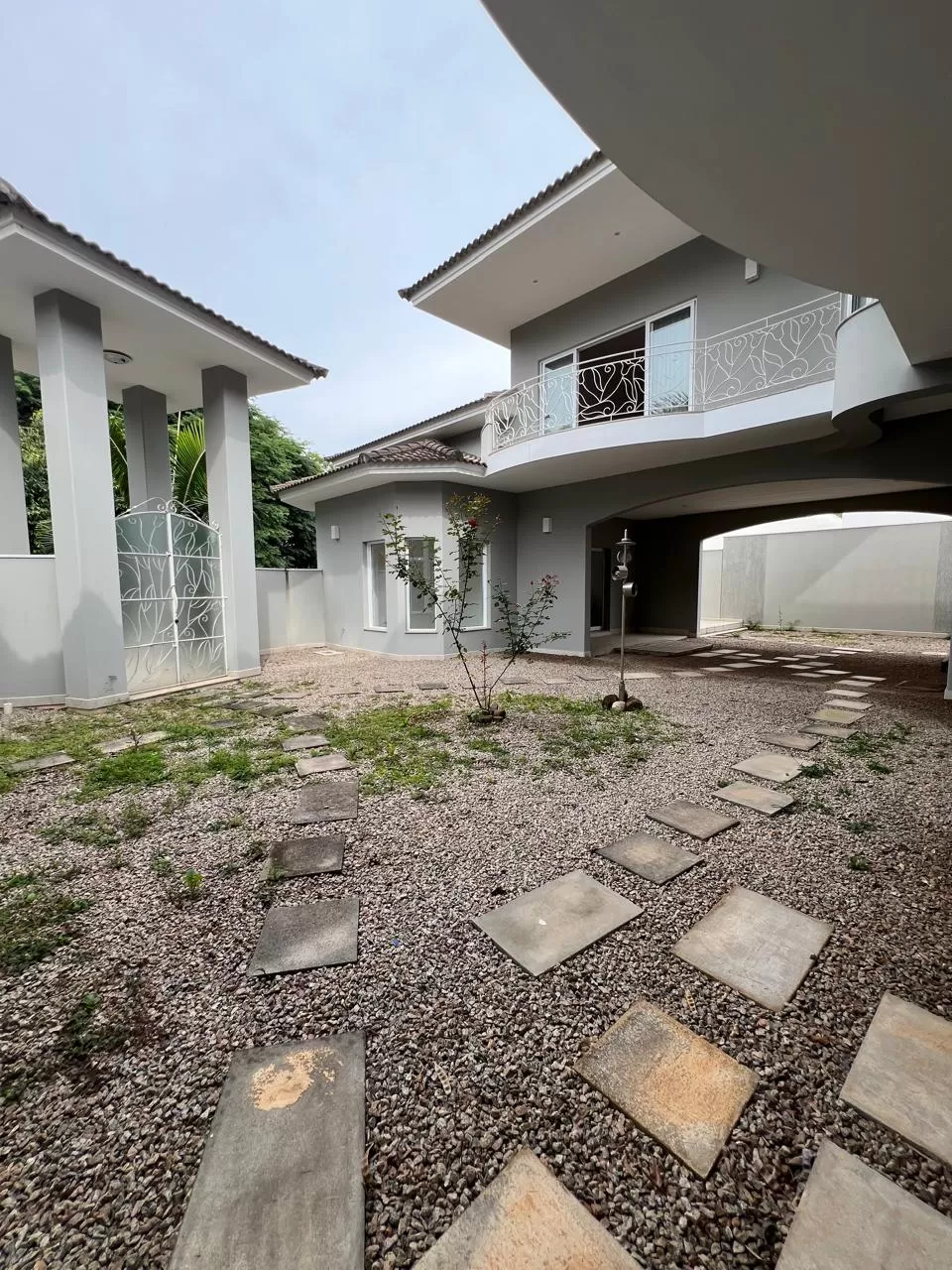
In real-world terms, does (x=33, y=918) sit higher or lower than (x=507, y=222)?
lower

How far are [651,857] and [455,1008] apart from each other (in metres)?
1.34

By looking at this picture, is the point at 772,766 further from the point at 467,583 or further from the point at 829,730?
the point at 467,583

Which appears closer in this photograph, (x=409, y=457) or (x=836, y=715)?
(x=836, y=715)

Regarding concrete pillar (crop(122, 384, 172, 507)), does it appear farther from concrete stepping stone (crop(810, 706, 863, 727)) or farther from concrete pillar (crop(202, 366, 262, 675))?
concrete stepping stone (crop(810, 706, 863, 727))

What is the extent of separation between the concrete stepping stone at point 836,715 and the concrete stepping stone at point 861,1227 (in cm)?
469

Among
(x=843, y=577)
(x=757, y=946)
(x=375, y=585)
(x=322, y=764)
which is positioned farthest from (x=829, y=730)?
(x=843, y=577)

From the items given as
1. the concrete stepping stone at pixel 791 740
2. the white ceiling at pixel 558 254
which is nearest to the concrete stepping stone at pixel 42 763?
the concrete stepping stone at pixel 791 740

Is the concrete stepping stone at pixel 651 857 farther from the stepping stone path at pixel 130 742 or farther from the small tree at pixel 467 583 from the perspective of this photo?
the stepping stone path at pixel 130 742

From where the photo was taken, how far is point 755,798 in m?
3.29

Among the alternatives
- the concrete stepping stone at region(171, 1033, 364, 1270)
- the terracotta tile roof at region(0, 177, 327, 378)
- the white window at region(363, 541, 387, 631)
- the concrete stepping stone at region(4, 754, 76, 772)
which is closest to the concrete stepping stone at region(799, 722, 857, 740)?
the concrete stepping stone at region(171, 1033, 364, 1270)

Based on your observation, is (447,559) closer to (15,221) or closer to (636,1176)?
(15,221)

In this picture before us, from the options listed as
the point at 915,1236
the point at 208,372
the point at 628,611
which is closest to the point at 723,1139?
the point at 915,1236

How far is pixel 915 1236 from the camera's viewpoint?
1.07m

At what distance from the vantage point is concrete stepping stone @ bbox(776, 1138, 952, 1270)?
103cm
